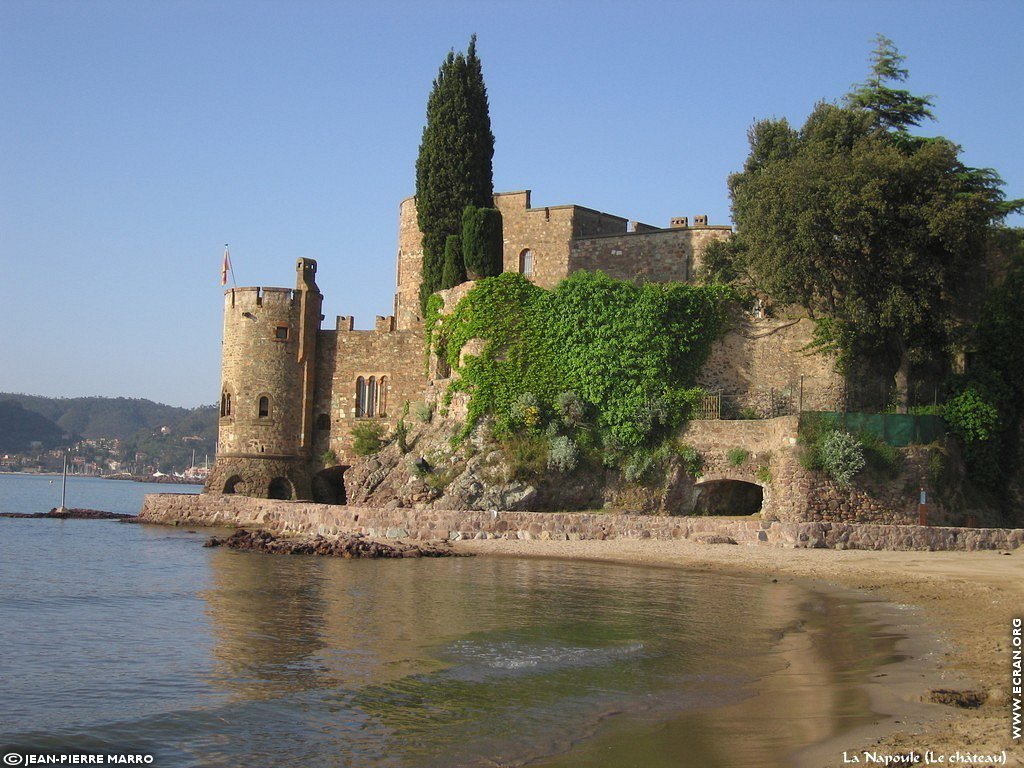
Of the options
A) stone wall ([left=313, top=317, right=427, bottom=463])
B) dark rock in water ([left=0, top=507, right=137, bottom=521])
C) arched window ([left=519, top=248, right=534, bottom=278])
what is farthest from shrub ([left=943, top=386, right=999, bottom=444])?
dark rock in water ([left=0, top=507, right=137, bottom=521])

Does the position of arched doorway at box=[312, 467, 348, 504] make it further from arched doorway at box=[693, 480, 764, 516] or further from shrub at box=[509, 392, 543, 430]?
arched doorway at box=[693, 480, 764, 516]

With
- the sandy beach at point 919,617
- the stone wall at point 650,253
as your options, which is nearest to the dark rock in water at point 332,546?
the sandy beach at point 919,617

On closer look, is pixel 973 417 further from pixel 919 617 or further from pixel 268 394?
pixel 268 394

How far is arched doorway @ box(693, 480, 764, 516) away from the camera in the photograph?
97.2ft

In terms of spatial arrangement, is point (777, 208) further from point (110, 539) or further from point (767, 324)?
point (110, 539)

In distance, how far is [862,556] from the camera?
75.4 feet

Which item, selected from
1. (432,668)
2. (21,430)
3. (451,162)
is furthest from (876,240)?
(21,430)

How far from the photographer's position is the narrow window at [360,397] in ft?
126

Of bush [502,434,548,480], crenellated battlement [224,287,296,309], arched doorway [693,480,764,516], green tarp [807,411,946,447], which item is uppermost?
crenellated battlement [224,287,296,309]

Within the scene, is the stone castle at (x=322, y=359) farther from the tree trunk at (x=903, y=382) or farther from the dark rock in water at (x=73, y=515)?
the tree trunk at (x=903, y=382)

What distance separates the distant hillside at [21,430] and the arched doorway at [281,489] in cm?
14571

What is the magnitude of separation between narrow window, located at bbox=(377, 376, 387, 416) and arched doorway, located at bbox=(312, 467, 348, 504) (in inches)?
103

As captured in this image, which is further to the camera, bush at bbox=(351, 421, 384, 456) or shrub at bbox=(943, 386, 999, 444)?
bush at bbox=(351, 421, 384, 456)

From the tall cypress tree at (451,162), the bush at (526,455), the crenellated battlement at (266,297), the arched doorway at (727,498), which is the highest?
the tall cypress tree at (451,162)
